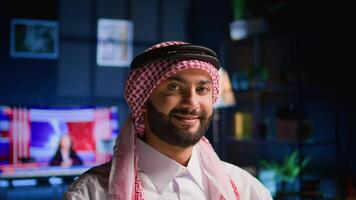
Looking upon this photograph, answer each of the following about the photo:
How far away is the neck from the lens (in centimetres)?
134

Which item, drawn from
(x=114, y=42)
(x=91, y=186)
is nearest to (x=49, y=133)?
(x=114, y=42)

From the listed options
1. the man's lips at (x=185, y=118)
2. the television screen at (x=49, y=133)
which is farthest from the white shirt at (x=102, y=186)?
the television screen at (x=49, y=133)

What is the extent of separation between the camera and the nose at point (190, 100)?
4.21 feet

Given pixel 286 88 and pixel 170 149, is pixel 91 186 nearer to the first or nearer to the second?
pixel 170 149

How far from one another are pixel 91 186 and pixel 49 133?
243 centimetres

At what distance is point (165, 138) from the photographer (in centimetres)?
130

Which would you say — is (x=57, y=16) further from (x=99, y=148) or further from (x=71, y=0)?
(x=99, y=148)

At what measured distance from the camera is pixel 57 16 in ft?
13.2

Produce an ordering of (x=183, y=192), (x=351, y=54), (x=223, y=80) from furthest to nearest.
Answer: (x=223, y=80), (x=351, y=54), (x=183, y=192)

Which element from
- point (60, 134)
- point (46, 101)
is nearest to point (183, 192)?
point (60, 134)

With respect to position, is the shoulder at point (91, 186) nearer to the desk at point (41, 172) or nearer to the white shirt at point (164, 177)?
the white shirt at point (164, 177)

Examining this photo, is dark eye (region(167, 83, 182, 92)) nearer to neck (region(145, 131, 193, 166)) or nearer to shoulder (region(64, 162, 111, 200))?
neck (region(145, 131, 193, 166))

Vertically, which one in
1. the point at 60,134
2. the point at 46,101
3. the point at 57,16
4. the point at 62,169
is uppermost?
the point at 57,16

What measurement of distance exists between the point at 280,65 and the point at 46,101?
7.31 feet
